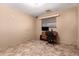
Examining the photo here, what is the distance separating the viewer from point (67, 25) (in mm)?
1564

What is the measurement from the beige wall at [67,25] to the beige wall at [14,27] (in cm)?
33

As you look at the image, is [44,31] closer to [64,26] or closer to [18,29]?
[64,26]

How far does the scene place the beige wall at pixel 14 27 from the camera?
154cm

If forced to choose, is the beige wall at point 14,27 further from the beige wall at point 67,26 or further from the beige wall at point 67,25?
the beige wall at point 67,26

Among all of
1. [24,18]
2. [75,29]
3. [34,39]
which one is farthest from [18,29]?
[75,29]

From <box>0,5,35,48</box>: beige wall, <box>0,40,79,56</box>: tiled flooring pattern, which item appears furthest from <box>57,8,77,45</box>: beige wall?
<box>0,5,35,48</box>: beige wall

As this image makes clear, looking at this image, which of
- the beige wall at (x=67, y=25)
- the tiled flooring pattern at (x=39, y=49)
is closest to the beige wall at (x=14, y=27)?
the tiled flooring pattern at (x=39, y=49)

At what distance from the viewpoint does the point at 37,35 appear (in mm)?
1676

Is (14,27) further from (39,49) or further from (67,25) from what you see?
(67,25)

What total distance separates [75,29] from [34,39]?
2.65 feet

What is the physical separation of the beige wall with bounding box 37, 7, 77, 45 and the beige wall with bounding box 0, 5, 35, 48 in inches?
13.1

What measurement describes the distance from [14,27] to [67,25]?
3.33 ft

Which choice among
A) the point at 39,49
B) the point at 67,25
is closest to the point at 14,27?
the point at 39,49

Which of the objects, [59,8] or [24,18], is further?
[24,18]
